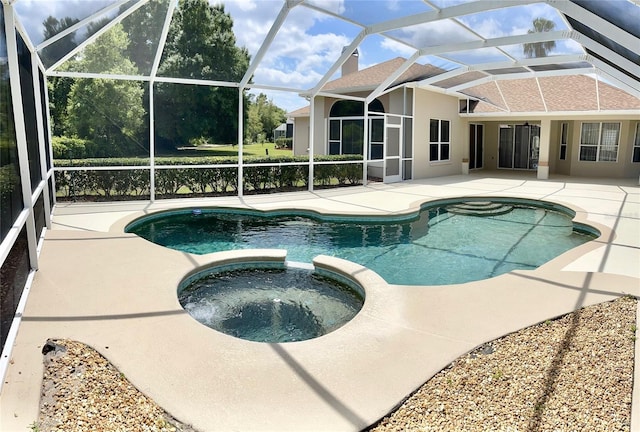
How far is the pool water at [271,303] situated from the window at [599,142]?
59.0ft

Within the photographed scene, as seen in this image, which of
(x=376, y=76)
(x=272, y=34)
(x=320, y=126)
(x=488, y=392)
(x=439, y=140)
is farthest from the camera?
(x=439, y=140)

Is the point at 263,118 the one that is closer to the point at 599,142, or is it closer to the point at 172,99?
the point at 172,99

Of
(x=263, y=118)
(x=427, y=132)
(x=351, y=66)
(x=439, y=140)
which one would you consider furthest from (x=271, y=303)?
(x=263, y=118)

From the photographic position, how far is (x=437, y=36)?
1085 centimetres

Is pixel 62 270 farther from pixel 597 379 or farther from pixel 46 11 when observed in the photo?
pixel 597 379

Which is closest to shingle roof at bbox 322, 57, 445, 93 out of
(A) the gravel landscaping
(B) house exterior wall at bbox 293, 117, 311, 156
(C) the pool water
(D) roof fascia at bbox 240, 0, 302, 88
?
(B) house exterior wall at bbox 293, 117, 311, 156

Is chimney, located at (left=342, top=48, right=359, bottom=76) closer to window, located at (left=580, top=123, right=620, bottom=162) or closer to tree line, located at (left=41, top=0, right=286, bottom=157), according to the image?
tree line, located at (left=41, top=0, right=286, bottom=157)

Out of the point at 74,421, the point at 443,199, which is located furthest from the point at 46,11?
the point at 443,199

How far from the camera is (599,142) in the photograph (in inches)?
777

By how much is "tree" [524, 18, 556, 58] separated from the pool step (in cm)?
403

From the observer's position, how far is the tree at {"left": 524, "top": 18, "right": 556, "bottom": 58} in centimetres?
962

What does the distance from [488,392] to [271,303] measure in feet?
9.87

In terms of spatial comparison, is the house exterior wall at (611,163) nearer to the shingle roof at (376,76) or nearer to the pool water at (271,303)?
the shingle roof at (376,76)

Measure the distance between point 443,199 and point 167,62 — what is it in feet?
63.4
